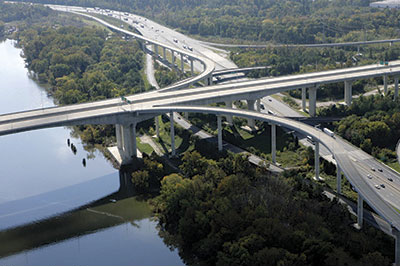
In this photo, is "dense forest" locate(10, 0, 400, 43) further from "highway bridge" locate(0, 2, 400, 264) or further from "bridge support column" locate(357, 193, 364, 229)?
"bridge support column" locate(357, 193, 364, 229)

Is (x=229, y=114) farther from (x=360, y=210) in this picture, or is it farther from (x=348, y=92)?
(x=360, y=210)

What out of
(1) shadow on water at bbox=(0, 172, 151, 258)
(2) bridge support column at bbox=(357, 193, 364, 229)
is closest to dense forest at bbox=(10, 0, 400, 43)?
(1) shadow on water at bbox=(0, 172, 151, 258)

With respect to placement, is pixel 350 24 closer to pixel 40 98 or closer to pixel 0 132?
pixel 40 98

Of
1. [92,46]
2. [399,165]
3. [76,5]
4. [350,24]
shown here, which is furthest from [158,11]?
[399,165]

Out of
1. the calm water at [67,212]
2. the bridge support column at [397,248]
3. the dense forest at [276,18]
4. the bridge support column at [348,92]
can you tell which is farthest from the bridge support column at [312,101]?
the dense forest at [276,18]

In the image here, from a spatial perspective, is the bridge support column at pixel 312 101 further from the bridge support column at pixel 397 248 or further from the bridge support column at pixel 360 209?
the bridge support column at pixel 397 248

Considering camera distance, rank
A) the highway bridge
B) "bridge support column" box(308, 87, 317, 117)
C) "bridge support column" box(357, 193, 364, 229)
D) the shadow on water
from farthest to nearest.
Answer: "bridge support column" box(308, 87, 317, 117) → the shadow on water → the highway bridge → "bridge support column" box(357, 193, 364, 229)

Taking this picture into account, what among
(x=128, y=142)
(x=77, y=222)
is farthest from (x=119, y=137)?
(x=77, y=222)
